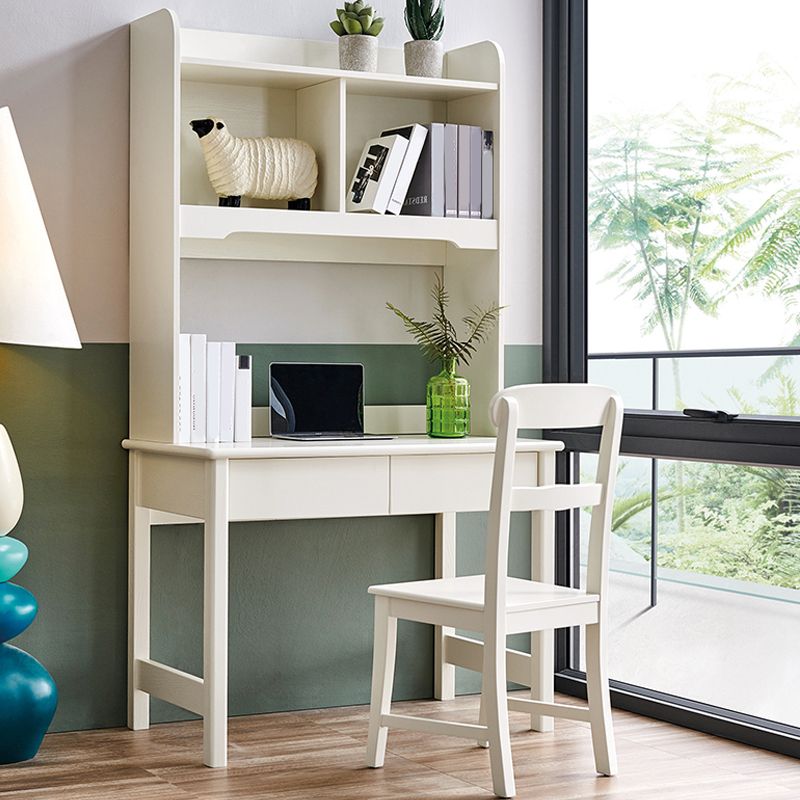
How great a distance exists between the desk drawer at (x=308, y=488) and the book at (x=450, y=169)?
77 centimetres

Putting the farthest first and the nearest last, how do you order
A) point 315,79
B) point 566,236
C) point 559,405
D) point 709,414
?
point 566,236
point 315,79
point 709,414
point 559,405

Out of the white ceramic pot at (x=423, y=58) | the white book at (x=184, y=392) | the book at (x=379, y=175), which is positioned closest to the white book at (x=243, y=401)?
the white book at (x=184, y=392)

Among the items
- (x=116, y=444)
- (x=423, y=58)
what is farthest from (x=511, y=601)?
(x=423, y=58)

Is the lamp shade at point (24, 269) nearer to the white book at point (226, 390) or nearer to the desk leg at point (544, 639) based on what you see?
the white book at point (226, 390)

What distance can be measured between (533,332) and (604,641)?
50.4 inches

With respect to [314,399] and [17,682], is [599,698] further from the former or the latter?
[17,682]

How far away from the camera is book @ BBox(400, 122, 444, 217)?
3754 mm

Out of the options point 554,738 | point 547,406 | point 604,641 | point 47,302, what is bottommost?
point 554,738

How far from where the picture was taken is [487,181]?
12.6ft

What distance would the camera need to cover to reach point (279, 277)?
3883 mm

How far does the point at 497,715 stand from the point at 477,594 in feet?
0.92

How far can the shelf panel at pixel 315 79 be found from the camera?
3570 millimetres

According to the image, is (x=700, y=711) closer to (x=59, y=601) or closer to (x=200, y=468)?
(x=200, y=468)

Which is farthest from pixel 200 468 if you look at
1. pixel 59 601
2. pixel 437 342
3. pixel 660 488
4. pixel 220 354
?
pixel 660 488
